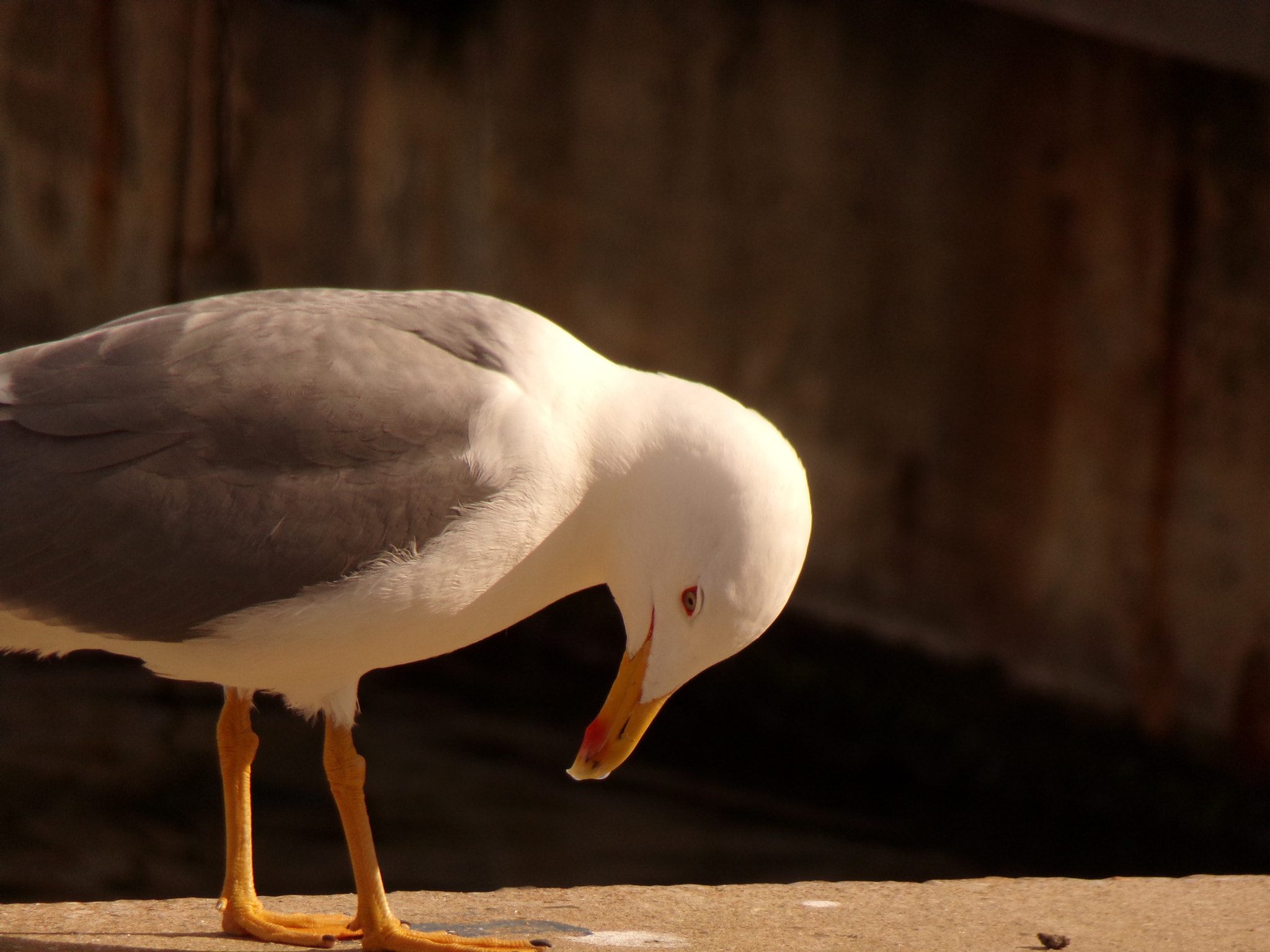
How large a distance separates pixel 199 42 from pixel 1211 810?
6.34 meters

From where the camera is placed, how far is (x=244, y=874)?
3977 mm

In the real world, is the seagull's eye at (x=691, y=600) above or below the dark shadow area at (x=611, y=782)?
above

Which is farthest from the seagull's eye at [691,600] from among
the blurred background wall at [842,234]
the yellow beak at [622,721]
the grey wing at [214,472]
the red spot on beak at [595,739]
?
the blurred background wall at [842,234]

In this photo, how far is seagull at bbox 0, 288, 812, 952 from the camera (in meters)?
3.53

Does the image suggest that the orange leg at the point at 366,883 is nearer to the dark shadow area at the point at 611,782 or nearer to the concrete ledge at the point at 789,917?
the concrete ledge at the point at 789,917

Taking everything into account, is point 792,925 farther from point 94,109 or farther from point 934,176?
point 94,109

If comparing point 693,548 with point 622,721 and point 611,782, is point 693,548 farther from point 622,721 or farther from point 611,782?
point 611,782

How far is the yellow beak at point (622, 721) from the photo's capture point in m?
3.63

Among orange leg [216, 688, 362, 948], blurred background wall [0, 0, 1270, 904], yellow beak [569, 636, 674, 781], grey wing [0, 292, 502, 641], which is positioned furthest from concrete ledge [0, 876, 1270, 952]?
blurred background wall [0, 0, 1270, 904]

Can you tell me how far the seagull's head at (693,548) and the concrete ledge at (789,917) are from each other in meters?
0.60

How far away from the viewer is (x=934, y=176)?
26.1 ft

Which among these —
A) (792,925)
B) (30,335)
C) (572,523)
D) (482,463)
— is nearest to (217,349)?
(482,463)

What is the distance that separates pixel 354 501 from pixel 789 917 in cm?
159

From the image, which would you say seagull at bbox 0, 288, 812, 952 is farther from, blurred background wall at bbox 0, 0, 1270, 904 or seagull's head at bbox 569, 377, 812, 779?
blurred background wall at bbox 0, 0, 1270, 904
